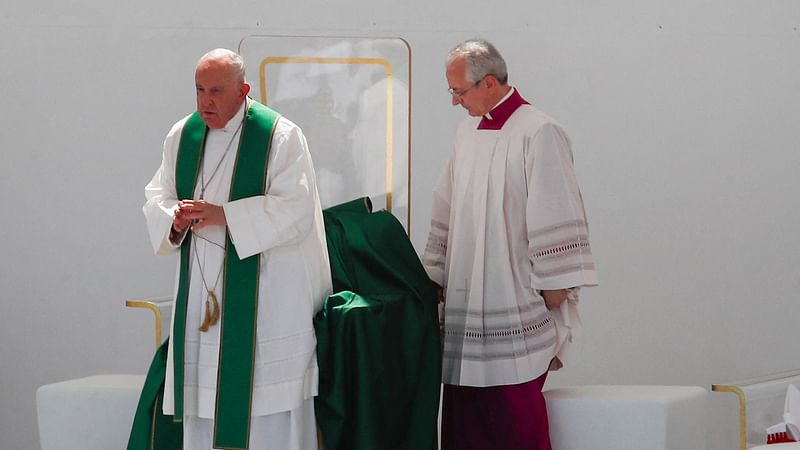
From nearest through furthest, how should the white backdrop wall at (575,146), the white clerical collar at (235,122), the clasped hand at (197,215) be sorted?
the clasped hand at (197,215) → the white clerical collar at (235,122) → the white backdrop wall at (575,146)

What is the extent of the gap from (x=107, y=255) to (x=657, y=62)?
2.55 metres

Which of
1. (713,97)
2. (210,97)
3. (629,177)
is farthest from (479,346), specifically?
(713,97)

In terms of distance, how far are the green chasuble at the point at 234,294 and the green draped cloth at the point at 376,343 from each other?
234mm

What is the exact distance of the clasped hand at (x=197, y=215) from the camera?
321 cm

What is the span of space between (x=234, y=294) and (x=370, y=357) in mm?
464

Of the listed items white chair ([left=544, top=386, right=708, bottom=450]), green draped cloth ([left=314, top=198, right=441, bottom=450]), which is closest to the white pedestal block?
green draped cloth ([left=314, top=198, right=441, bottom=450])

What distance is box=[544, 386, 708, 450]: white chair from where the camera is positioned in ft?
11.2

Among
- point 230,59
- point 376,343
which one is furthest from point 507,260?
point 230,59

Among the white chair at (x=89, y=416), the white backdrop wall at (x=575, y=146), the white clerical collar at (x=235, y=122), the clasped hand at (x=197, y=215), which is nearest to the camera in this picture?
the clasped hand at (x=197, y=215)

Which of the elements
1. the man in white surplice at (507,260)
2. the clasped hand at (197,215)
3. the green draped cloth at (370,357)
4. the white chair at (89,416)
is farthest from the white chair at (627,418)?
the white chair at (89,416)

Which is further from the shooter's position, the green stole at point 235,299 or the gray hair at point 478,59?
the gray hair at point 478,59

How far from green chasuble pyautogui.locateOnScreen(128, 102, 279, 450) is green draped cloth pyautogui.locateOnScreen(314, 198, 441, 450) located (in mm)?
234

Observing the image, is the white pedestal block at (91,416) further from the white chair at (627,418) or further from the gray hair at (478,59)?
Result: the gray hair at (478,59)

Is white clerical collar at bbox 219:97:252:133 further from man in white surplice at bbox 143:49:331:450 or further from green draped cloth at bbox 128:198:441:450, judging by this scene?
green draped cloth at bbox 128:198:441:450
